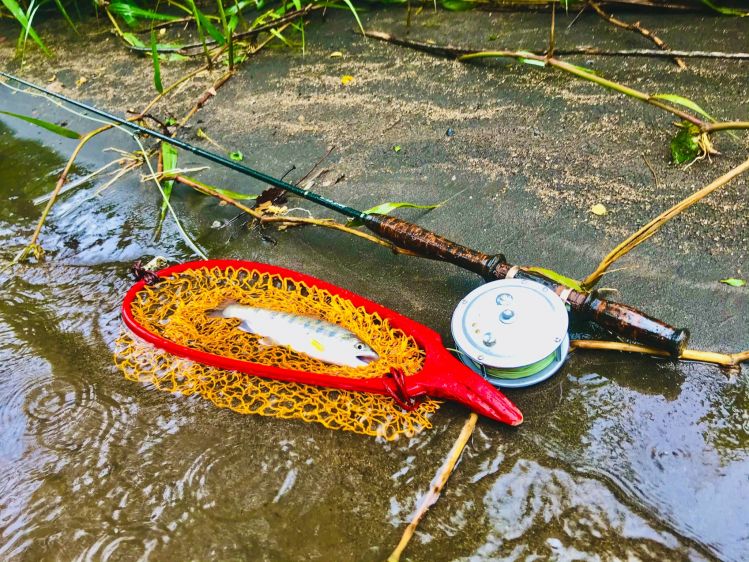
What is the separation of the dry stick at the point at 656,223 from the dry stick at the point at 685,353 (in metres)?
0.30

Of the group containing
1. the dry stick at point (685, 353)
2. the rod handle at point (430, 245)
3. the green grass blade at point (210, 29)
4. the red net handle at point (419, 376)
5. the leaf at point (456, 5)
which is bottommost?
the dry stick at point (685, 353)

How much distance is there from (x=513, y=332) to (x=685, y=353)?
2.51ft

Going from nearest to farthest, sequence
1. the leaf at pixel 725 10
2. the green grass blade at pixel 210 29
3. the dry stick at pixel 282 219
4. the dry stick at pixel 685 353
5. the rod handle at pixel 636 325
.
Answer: the rod handle at pixel 636 325, the dry stick at pixel 685 353, the dry stick at pixel 282 219, the leaf at pixel 725 10, the green grass blade at pixel 210 29

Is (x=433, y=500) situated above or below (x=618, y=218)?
below

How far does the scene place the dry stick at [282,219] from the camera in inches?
125

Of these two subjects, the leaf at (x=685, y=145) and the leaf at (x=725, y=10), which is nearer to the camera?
the leaf at (x=685, y=145)

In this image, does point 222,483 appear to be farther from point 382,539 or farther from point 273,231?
point 273,231

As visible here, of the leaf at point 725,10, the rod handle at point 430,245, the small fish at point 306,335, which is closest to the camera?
the small fish at point 306,335

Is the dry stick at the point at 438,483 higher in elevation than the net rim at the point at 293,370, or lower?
lower

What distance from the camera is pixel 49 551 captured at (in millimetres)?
2273

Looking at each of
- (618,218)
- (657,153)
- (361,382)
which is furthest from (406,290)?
(657,153)

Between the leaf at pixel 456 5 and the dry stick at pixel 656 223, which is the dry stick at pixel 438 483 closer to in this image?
the dry stick at pixel 656 223

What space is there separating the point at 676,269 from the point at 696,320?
320 millimetres

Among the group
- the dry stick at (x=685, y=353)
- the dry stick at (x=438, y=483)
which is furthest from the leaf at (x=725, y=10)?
the dry stick at (x=438, y=483)
